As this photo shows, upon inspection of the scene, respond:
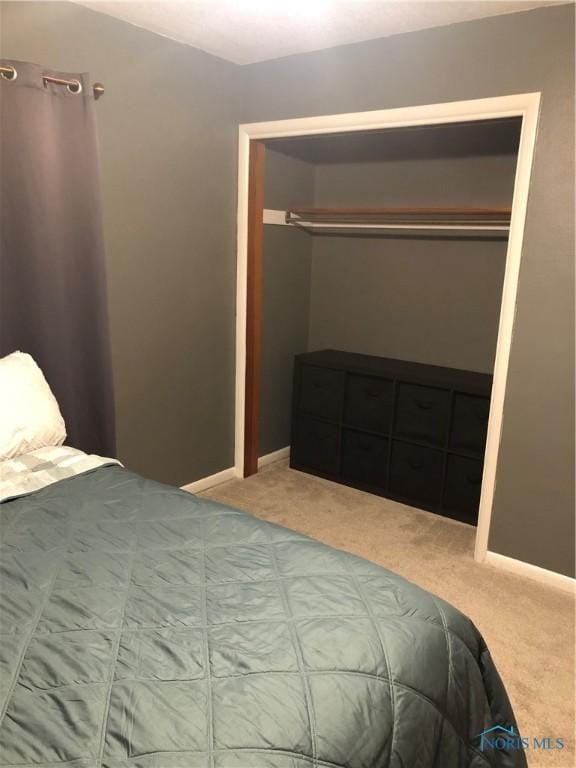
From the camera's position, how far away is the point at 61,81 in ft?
7.44

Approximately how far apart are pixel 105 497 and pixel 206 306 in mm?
1676

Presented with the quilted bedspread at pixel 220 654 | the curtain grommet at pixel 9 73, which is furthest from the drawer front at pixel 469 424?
the curtain grommet at pixel 9 73

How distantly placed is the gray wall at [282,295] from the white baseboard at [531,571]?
5.52 ft

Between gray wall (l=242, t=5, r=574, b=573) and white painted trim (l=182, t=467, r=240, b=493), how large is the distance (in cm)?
164

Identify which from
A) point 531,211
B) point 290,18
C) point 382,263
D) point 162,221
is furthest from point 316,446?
point 290,18

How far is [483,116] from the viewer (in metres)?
2.45

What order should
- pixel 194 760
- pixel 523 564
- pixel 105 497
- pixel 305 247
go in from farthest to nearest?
pixel 305 247, pixel 523 564, pixel 105 497, pixel 194 760

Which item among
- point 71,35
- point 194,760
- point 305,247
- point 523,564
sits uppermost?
point 71,35

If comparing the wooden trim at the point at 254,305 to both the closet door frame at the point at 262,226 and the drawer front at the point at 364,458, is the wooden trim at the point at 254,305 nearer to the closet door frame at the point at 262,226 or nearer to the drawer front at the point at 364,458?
the closet door frame at the point at 262,226

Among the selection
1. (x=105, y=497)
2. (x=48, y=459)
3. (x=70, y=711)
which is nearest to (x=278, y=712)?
(x=70, y=711)

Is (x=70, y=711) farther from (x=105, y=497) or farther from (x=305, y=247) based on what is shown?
(x=305, y=247)

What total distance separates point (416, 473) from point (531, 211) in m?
1.57

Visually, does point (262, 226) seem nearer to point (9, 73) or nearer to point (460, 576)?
point (9, 73)

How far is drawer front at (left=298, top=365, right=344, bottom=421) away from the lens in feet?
11.7
